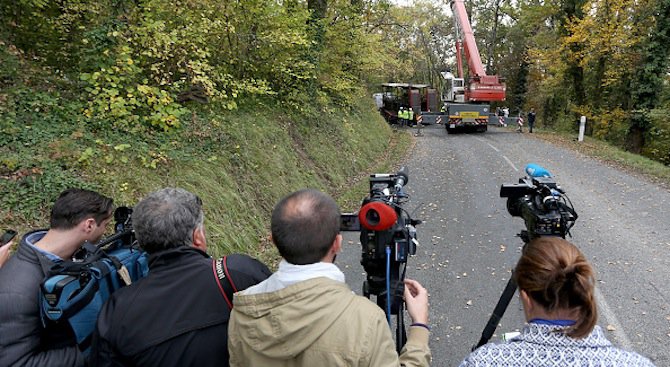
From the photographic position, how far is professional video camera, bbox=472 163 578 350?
270 centimetres

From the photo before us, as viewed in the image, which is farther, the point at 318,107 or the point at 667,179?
the point at 318,107

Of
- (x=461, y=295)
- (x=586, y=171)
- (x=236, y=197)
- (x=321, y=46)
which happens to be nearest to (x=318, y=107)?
(x=321, y=46)

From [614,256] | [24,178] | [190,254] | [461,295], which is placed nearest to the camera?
[190,254]

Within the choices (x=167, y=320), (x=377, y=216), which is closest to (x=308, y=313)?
(x=167, y=320)

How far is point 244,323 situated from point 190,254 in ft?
1.68

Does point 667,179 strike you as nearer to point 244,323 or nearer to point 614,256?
point 614,256

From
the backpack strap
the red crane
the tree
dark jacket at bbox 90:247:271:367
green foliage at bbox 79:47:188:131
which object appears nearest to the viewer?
dark jacket at bbox 90:247:271:367

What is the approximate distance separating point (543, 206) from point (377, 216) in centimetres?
136

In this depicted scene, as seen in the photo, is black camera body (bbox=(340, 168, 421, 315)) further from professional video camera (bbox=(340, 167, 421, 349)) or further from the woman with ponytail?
the woman with ponytail

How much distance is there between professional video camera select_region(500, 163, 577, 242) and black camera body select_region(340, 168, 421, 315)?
40.6 inches

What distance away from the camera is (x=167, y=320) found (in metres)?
1.65

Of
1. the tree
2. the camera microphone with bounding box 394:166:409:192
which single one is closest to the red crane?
the tree

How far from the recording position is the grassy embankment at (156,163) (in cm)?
441

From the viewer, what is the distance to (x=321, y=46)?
11562 mm
